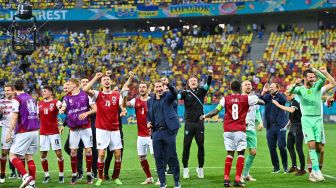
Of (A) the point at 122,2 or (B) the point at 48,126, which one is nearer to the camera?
(B) the point at 48,126

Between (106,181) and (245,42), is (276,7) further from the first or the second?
(106,181)

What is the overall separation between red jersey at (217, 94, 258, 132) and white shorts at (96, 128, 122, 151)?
Answer: 2.51 metres

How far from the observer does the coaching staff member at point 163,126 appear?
40.4 feet

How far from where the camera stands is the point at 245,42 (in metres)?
53.5

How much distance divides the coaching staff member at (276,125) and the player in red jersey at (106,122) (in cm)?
399

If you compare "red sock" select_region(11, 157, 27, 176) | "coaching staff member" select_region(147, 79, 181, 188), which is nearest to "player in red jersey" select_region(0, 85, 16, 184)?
"red sock" select_region(11, 157, 27, 176)

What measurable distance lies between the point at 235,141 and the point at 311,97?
6.93 ft

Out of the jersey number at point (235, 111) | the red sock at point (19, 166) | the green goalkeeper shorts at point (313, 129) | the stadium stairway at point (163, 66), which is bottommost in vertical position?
the red sock at point (19, 166)

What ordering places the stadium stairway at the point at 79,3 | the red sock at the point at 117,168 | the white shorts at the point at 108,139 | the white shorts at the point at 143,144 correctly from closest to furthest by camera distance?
1. the white shorts at the point at 108,139
2. the red sock at the point at 117,168
3. the white shorts at the point at 143,144
4. the stadium stairway at the point at 79,3

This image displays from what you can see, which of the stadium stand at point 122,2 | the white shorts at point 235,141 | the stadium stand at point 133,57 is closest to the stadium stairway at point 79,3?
the stadium stand at point 122,2

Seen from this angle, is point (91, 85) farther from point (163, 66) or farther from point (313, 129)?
point (163, 66)

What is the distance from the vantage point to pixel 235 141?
1271 centimetres

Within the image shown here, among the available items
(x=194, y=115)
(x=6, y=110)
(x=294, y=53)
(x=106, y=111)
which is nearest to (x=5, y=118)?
(x=6, y=110)

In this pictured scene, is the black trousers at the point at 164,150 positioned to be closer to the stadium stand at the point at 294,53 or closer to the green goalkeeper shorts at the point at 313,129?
the green goalkeeper shorts at the point at 313,129
